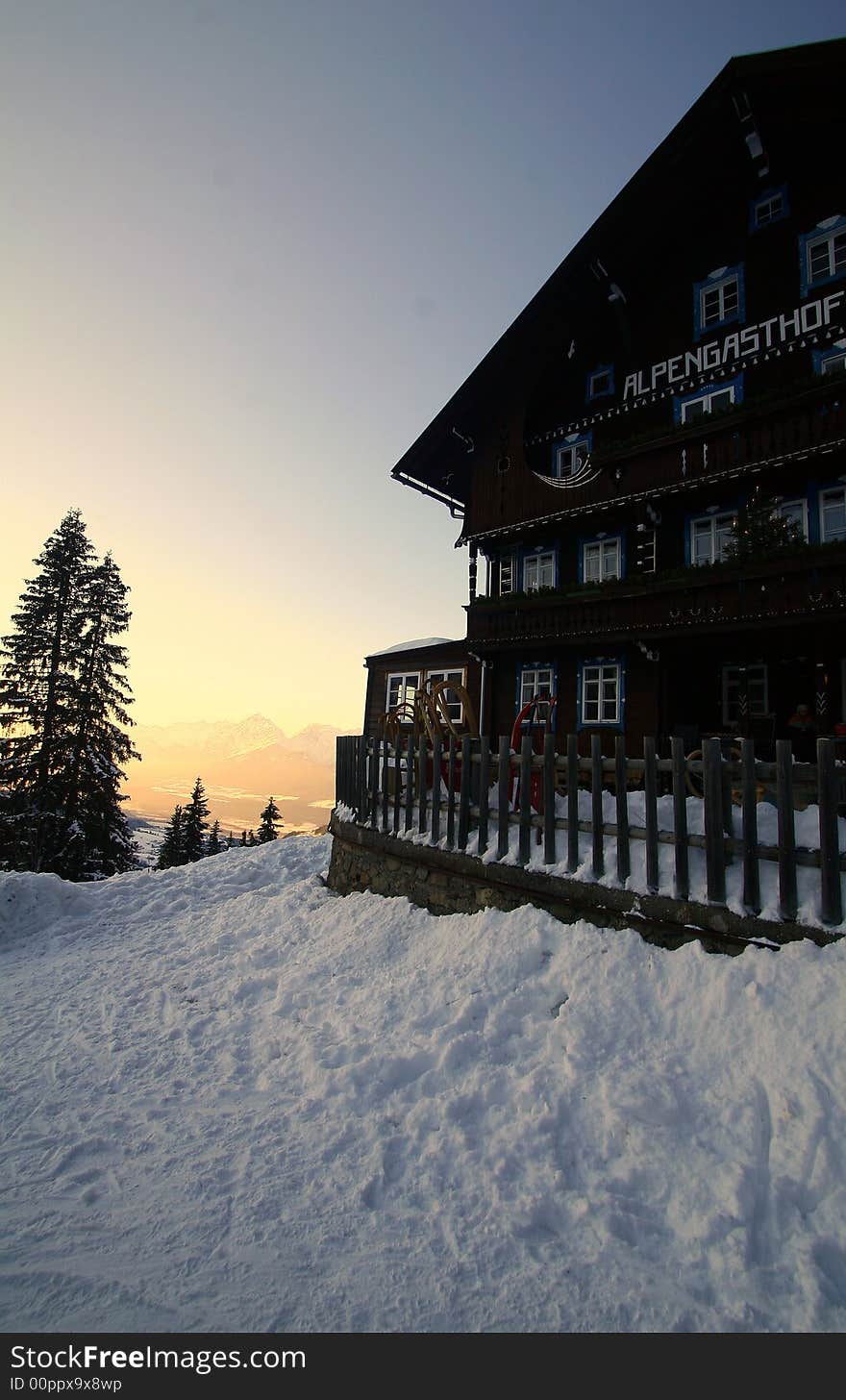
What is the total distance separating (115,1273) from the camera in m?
2.72

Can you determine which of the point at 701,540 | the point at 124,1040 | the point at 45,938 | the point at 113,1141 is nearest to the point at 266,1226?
the point at 113,1141

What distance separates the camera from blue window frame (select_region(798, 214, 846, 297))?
45.1ft

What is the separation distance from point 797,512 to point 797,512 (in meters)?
0.02

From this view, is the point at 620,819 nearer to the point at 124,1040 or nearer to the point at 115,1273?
the point at 115,1273

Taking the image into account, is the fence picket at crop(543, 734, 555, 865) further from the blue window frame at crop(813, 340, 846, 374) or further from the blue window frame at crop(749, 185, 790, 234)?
the blue window frame at crop(749, 185, 790, 234)

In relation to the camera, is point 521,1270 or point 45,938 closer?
point 521,1270

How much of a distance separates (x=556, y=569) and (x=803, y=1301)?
16825mm

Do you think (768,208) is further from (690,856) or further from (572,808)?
(690,856)

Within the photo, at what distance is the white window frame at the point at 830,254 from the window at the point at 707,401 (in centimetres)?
240

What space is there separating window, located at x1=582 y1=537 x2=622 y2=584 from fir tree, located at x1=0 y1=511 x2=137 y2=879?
1641 cm

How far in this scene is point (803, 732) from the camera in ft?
44.6

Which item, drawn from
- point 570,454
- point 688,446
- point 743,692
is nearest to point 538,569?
point 570,454

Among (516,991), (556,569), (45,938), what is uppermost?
(556,569)
